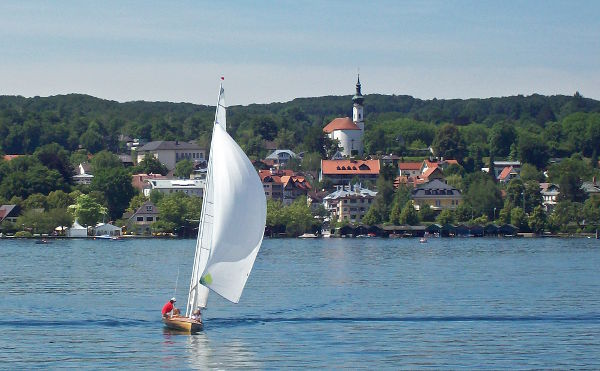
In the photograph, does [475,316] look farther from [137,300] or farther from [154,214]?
[154,214]

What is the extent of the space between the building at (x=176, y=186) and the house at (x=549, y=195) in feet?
131

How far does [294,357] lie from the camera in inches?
1473

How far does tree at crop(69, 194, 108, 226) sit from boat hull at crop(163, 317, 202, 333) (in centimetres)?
9162

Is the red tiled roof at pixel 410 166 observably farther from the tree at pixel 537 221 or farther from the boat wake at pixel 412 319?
the boat wake at pixel 412 319

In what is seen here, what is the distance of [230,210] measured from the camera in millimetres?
40812

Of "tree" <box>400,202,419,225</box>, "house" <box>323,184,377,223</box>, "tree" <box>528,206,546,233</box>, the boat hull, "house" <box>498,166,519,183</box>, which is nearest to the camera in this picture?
the boat hull

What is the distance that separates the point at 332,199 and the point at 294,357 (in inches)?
4771

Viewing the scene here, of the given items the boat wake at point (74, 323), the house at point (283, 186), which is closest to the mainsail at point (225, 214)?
the boat wake at point (74, 323)

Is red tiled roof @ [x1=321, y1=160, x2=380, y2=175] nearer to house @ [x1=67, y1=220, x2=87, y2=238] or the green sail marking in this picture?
house @ [x1=67, y1=220, x2=87, y2=238]

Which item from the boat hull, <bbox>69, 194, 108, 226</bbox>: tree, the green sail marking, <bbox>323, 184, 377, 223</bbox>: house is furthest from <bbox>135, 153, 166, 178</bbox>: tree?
the green sail marking

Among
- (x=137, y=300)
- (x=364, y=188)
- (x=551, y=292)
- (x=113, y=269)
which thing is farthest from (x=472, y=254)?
(x=364, y=188)

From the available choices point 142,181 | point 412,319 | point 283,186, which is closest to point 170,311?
point 412,319

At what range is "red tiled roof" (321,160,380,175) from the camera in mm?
183625

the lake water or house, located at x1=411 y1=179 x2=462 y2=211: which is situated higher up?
house, located at x1=411 y1=179 x2=462 y2=211
